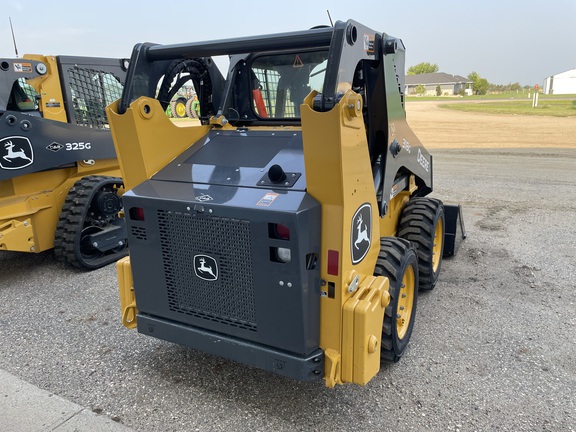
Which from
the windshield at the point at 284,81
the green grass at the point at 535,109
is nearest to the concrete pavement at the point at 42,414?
the windshield at the point at 284,81

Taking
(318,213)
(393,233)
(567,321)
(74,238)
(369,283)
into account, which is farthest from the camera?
(74,238)

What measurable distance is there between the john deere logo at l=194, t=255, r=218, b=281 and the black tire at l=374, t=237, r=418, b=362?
1.02 m

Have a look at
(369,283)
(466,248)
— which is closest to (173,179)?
(369,283)

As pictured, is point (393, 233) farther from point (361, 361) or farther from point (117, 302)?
point (117, 302)

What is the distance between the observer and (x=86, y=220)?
5395mm

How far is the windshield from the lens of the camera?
3805 mm

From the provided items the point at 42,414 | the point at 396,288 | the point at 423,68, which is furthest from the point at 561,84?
the point at 42,414

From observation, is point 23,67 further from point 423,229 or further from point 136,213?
point 423,229

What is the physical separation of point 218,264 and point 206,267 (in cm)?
10

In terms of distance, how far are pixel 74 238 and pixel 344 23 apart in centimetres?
381

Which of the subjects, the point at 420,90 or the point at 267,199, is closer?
the point at 267,199

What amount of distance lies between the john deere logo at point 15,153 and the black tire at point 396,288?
12.1 ft

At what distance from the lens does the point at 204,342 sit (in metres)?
2.92

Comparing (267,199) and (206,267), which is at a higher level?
(267,199)
